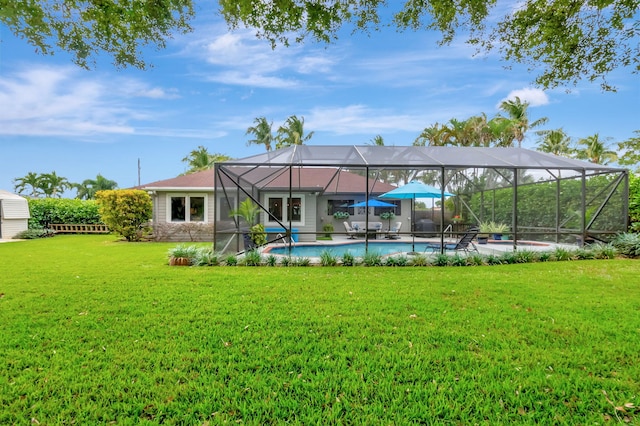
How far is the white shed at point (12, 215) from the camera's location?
16.4 m

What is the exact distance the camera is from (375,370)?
3.09 metres

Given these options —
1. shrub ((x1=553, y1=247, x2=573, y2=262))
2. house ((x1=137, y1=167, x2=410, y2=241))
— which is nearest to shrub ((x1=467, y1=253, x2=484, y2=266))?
shrub ((x1=553, y1=247, x2=573, y2=262))

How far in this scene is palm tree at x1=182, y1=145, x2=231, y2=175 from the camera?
110 ft

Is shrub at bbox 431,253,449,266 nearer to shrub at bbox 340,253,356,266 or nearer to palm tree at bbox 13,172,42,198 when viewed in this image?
shrub at bbox 340,253,356,266

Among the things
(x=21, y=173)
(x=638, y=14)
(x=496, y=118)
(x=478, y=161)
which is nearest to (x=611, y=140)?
(x=496, y=118)

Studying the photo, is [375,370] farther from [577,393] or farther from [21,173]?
[21,173]

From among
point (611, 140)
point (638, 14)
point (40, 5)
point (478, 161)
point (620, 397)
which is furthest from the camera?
point (611, 140)

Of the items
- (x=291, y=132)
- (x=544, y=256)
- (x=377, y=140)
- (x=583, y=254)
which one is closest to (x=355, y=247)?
(x=544, y=256)

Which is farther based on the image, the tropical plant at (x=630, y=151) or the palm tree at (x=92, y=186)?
the palm tree at (x=92, y=186)

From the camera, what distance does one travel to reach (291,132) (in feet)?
105

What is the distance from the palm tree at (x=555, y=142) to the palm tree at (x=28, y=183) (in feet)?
160

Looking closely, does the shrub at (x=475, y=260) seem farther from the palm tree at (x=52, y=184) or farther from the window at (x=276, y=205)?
the palm tree at (x=52, y=184)

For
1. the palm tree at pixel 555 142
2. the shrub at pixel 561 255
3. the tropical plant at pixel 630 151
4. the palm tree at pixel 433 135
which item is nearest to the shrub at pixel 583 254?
the shrub at pixel 561 255

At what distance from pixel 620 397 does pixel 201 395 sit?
3.43 meters
